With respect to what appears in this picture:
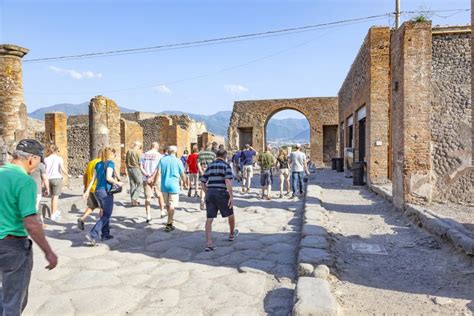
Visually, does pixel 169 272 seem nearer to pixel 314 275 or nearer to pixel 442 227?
pixel 314 275

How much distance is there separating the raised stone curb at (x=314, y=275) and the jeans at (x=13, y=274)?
189cm

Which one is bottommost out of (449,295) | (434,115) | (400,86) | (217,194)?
(449,295)

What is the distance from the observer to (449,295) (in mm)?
3760

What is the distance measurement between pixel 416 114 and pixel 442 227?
294 cm

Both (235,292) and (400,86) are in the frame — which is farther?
(400,86)

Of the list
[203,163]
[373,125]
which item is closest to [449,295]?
[203,163]

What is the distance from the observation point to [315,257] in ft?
14.1

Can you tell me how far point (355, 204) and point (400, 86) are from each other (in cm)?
294

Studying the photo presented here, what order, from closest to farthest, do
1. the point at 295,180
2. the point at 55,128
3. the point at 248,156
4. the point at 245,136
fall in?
the point at 295,180 → the point at 248,156 → the point at 55,128 → the point at 245,136

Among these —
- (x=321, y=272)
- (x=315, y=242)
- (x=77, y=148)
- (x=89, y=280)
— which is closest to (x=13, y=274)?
(x=89, y=280)

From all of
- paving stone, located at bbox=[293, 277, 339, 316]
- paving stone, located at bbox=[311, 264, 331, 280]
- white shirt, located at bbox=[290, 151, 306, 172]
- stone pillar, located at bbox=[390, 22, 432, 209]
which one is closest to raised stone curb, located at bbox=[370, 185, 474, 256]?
stone pillar, located at bbox=[390, 22, 432, 209]

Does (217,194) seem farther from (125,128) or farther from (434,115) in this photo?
(125,128)

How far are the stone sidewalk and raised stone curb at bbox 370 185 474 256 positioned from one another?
204cm

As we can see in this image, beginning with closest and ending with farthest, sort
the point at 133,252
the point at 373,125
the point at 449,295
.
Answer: the point at 449,295, the point at 133,252, the point at 373,125
